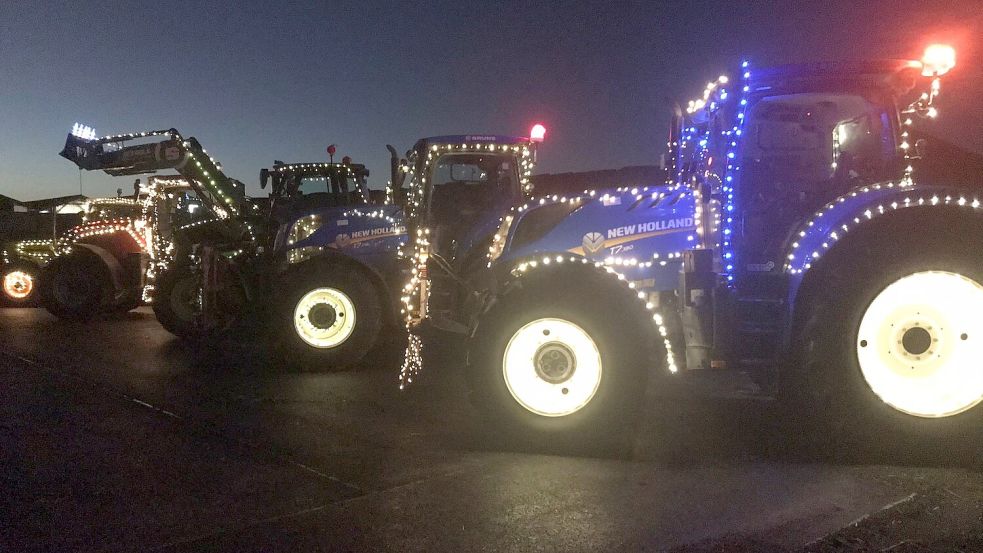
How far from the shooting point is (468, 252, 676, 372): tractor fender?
5316 millimetres

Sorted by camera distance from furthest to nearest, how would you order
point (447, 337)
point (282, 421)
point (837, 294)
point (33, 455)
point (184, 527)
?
point (447, 337) → point (282, 421) → point (33, 455) → point (837, 294) → point (184, 527)

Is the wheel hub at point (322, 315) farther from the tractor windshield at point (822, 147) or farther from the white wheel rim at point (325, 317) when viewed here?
the tractor windshield at point (822, 147)

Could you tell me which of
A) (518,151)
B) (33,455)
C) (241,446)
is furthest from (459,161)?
(33,455)

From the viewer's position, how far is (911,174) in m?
5.62

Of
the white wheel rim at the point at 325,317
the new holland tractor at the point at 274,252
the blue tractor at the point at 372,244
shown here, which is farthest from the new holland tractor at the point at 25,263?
the white wheel rim at the point at 325,317

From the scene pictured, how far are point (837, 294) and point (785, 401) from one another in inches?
32.2

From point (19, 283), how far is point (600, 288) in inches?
586

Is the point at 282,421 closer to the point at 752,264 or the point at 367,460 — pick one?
the point at 367,460

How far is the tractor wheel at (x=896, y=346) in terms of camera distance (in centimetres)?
489

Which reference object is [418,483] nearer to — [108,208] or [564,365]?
[564,365]

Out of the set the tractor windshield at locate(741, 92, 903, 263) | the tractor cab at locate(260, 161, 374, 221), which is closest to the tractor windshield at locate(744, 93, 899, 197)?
the tractor windshield at locate(741, 92, 903, 263)

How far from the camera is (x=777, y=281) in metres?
5.37

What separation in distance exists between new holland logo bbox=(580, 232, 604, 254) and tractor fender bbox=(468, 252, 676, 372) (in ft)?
0.88

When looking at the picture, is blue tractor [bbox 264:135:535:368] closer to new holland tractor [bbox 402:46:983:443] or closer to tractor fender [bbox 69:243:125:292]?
new holland tractor [bbox 402:46:983:443]
